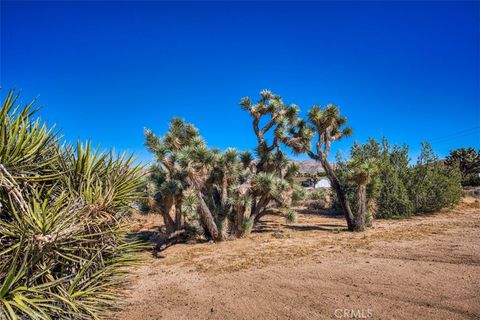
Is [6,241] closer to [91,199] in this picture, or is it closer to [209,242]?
[91,199]

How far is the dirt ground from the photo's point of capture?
4090 millimetres

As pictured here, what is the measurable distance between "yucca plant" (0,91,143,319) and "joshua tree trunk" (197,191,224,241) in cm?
501

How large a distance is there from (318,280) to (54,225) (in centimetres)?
416

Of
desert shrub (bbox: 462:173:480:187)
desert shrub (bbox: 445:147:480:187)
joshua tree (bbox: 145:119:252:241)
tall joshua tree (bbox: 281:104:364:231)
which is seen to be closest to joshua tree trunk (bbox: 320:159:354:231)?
tall joshua tree (bbox: 281:104:364:231)

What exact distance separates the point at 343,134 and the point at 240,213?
5053mm

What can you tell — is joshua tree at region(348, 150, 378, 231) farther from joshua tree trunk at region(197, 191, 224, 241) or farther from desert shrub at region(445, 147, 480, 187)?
desert shrub at region(445, 147, 480, 187)

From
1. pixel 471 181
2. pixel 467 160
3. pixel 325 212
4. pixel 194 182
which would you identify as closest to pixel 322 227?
pixel 325 212

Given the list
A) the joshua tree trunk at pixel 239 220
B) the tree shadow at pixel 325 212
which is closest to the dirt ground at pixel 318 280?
the joshua tree trunk at pixel 239 220

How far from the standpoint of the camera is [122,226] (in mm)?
4094

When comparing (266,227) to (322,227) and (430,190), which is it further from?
(430,190)

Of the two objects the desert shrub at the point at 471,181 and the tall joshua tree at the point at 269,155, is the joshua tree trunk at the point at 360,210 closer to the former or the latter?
the tall joshua tree at the point at 269,155

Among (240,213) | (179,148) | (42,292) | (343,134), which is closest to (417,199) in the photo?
(343,134)

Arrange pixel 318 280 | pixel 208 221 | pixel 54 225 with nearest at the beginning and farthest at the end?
pixel 54 225 < pixel 318 280 < pixel 208 221

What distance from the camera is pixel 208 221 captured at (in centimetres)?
957
